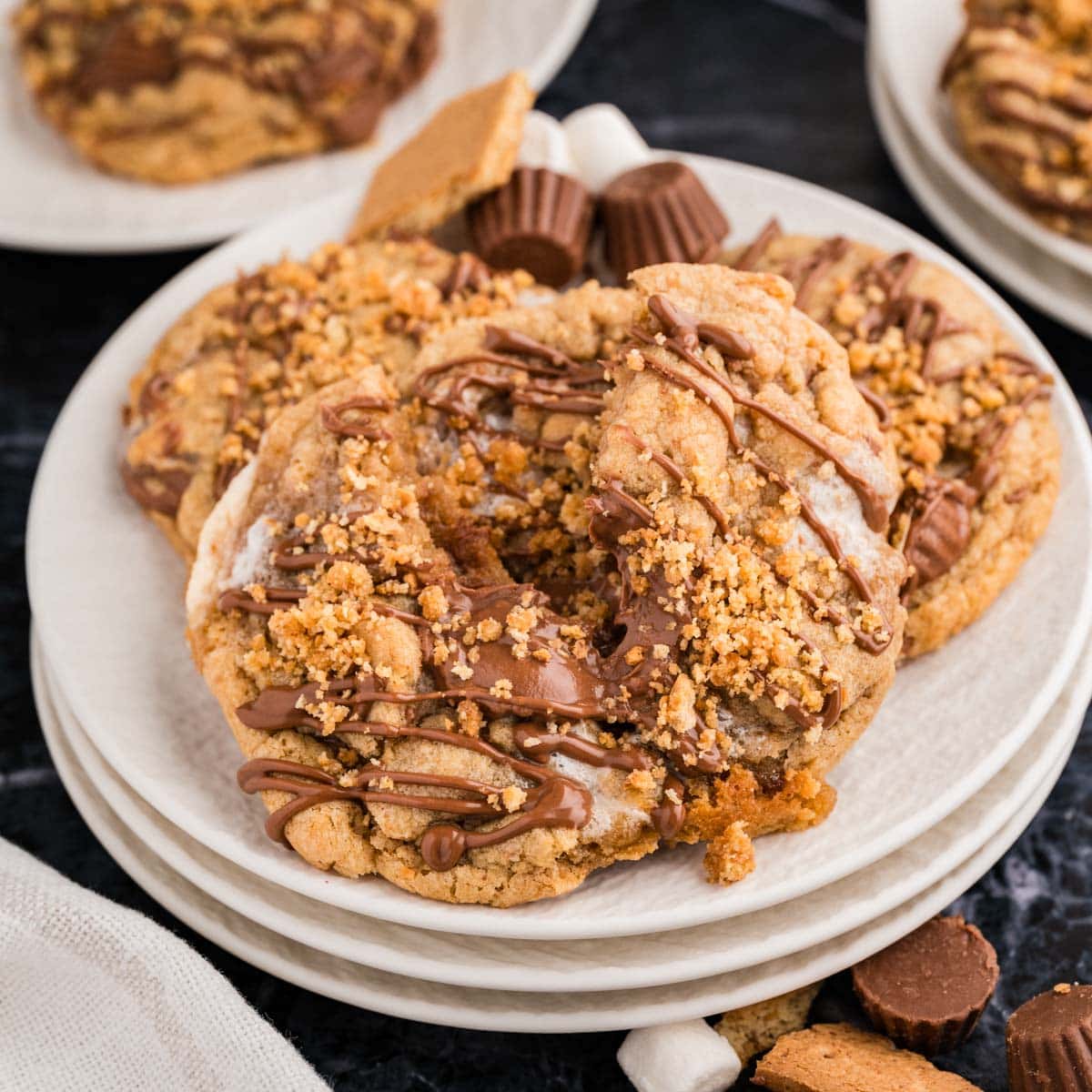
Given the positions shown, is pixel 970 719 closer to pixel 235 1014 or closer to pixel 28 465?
pixel 235 1014

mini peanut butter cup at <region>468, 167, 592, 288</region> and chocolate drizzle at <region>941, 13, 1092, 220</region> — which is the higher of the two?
chocolate drizzle at <region>941, 13, 1092, 220</region>

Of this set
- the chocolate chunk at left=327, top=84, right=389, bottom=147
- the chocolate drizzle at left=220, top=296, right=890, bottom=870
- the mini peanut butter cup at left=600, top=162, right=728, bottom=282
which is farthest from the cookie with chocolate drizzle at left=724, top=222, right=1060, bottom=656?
the chocolate chunk at left=327, top=84, right=389, bottom=147

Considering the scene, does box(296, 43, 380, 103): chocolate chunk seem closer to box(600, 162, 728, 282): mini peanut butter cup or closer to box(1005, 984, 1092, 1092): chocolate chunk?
box(600, 162, 728, 282): mini peanut butter cup

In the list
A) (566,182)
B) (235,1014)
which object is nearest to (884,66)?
(566,182)

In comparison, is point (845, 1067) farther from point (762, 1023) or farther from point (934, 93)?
point (934, 93)

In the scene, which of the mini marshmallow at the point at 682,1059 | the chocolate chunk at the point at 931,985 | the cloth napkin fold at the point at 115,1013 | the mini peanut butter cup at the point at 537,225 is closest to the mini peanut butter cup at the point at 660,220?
the mini peanut butter cup at the point at 537,225

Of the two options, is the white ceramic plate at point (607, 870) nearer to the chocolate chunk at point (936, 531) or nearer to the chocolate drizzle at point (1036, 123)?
the chocolate chunk at point (936, 531)
